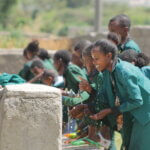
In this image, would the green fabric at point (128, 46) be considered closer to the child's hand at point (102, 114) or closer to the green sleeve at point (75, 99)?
the green sleeve at point (75, 99)

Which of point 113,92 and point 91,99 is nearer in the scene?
point 113,92

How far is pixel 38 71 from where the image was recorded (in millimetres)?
8781

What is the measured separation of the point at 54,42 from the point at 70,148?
27.7ft

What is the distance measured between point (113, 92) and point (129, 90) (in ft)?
1.58

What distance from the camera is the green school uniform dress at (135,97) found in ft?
16.9

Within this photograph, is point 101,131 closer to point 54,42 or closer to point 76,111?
point 76,111

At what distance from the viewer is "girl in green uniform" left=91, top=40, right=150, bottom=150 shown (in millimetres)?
5148

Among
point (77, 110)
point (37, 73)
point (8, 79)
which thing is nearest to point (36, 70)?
point (37, 73)

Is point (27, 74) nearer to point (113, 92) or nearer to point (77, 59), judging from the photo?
point (77, 59)

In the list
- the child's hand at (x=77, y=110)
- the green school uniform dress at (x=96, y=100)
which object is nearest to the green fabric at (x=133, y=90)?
the green school uniform dress at (x=96, y=100)

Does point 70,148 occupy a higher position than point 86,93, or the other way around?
point 86,93

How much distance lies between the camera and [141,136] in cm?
532

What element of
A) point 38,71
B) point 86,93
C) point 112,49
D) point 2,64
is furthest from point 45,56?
point 112,49

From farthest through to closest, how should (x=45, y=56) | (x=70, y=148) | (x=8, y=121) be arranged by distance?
1. (x=45, y=56)
2. (x=70, y=148)
3. (x=8, y=121)
